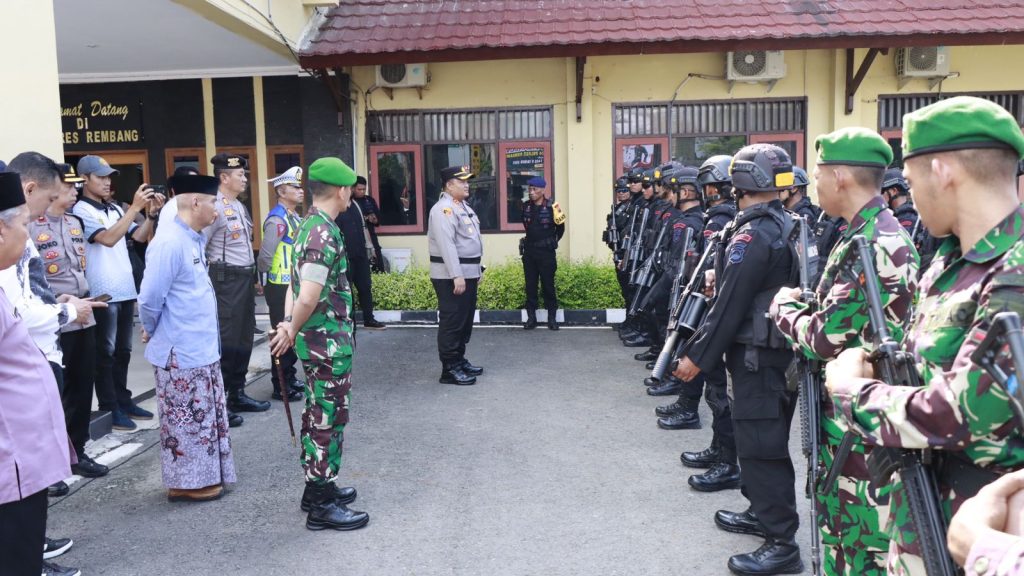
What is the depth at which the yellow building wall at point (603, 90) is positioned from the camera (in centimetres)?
1064

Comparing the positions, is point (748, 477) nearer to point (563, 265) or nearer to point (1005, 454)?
point (1005, 454)

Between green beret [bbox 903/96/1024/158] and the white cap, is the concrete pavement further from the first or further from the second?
green beret [bbox 903/96/1024/158]

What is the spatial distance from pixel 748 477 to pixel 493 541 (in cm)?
123

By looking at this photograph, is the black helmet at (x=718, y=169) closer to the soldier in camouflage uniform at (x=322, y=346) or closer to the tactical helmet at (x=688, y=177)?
the tactical helmet at (x=688, y=177)

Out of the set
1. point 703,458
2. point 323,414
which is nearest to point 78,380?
point 323,414

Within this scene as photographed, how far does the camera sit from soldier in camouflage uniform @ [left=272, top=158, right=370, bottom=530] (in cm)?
391

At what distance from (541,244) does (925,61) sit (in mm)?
5706

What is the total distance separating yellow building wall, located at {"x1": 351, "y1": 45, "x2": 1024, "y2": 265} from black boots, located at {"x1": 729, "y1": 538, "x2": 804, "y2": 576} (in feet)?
24.9

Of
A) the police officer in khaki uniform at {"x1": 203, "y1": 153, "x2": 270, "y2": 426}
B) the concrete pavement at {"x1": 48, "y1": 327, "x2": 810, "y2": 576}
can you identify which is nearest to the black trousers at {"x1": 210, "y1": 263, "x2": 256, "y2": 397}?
the police officer in khaki uniform at {"x1": 203, "y1": 153, "x2": 270, "y2": 426}

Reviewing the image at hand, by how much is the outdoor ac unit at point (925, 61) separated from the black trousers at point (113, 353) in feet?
31.6

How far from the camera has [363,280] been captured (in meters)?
9.27

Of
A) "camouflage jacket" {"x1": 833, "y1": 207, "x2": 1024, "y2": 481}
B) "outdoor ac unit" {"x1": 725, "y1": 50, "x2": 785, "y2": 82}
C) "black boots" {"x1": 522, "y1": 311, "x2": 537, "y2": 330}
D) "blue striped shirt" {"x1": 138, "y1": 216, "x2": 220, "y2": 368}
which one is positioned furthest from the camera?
"outdoor ac unit" {"x1": 725, "y1": 50, "x2": 785, "y2": 82}

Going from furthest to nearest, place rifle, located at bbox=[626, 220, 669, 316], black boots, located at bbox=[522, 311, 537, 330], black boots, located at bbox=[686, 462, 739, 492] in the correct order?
1. black boots, located at bbox=[522, 311, 537, 330]
2. rifle, located at bbox=[626, 220, 669, 316]
3. black boots, located at bbox=[686, 462, 739, 492]

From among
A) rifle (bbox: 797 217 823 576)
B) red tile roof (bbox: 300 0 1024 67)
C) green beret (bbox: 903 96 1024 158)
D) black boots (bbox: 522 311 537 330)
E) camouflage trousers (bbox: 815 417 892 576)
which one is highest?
red tile roof (bbox: 300 0 1024 67)
